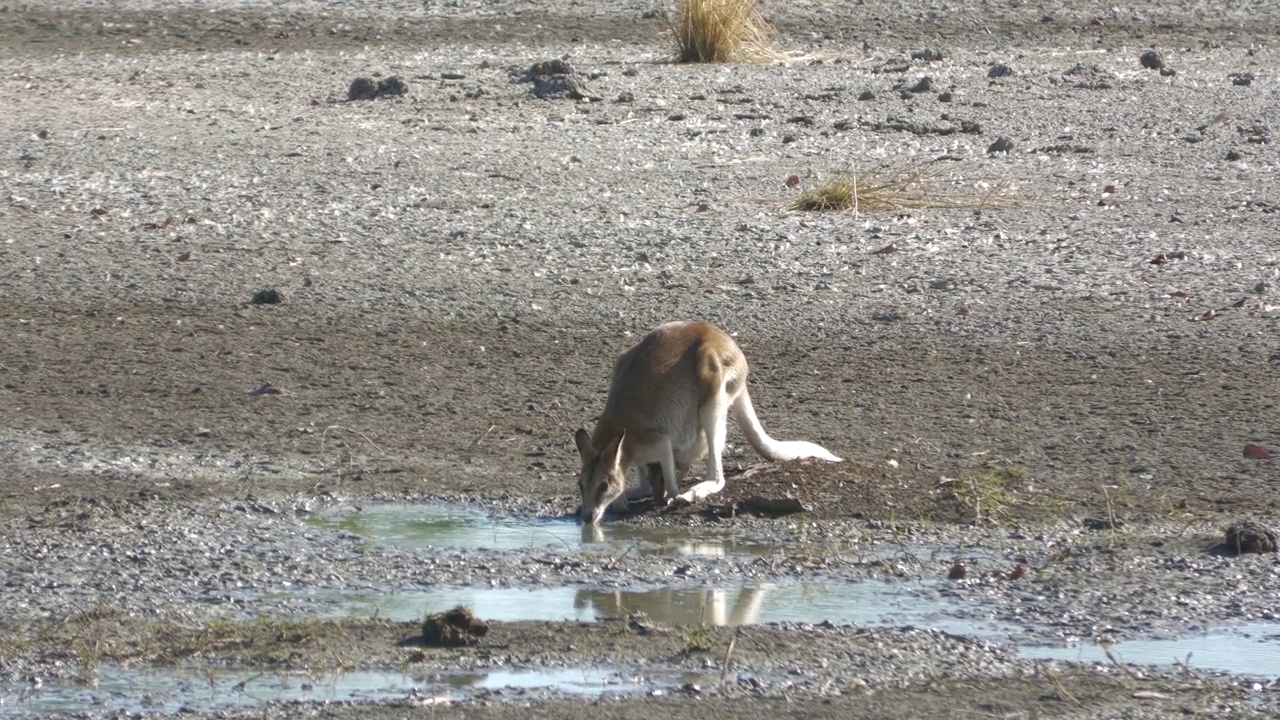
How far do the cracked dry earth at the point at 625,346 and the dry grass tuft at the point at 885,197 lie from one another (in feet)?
0.48

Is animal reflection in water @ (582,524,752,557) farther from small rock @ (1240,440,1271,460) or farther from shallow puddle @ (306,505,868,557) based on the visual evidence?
small rock @ (1240,440,1271,460)

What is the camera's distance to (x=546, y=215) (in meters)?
12.2

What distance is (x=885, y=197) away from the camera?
1240cm

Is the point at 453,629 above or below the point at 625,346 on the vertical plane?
above

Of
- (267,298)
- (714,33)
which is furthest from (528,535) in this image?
(714,33)

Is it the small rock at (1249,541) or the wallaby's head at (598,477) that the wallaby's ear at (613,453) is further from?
the small rock at (1249,541)

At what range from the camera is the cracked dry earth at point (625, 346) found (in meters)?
5.52

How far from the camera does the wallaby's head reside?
6.97m

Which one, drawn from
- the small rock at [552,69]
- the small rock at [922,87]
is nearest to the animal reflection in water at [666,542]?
the small rock at [552,69]

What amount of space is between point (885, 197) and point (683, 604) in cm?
681

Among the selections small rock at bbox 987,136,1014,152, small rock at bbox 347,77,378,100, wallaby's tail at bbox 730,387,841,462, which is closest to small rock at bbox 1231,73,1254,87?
small rock at bbox 987,136,1014,152

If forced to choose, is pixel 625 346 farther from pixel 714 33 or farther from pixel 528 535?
pixel 714 33

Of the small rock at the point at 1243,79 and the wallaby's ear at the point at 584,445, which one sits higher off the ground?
the small rock at the point at 1243,79

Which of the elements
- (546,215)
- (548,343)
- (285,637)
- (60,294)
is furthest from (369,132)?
(285,637)
